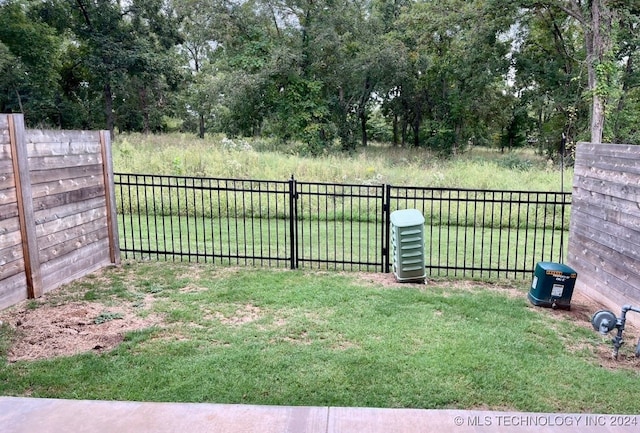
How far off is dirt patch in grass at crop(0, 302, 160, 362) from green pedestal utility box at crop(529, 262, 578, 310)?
3950 mm

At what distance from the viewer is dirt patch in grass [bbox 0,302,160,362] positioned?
12.3 feet

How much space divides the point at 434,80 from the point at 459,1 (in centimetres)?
1064

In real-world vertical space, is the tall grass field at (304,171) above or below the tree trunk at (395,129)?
below

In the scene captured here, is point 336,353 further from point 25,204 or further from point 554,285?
point 25,204

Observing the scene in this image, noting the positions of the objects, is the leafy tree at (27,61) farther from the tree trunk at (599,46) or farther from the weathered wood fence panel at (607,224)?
the weathered wood fence panel at (607,224)

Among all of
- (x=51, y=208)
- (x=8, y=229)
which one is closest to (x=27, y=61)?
(x=51, y=208)

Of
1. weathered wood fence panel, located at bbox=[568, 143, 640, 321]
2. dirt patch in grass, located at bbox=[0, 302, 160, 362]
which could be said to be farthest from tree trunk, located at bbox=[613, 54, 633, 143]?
dirt patch in grass, located at bbox=[0, 302, 160, 362]

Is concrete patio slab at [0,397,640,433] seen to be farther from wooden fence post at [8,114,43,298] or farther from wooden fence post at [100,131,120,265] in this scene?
wooden fence post at [100,131,120,265]

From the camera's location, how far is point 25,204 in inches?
187

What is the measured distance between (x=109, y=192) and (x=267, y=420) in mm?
4788

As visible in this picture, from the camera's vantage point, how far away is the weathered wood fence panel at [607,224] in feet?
14.2

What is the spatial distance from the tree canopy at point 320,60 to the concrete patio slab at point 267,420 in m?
17.3

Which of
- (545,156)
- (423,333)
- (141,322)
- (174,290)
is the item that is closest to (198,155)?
(174,290)

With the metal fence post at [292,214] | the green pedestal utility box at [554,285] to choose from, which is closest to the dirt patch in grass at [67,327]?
the metal fence post at [292,214]
